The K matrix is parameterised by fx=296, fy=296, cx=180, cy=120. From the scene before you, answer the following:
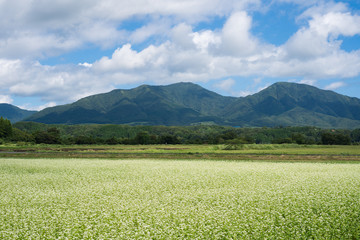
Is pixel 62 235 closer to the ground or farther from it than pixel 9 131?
closer to the ground

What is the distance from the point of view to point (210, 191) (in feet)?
76.5

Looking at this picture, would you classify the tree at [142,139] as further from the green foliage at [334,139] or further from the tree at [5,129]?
the green foliage at [334,139]

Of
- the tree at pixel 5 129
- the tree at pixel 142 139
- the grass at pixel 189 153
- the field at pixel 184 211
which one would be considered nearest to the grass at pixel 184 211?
the field at pixel 184 211

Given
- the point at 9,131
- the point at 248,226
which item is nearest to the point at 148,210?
the point at 248,226

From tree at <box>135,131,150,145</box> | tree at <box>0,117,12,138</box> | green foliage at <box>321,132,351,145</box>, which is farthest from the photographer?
tree at <box>0,117,12,138</box>

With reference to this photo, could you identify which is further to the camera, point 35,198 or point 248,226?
point 35,198

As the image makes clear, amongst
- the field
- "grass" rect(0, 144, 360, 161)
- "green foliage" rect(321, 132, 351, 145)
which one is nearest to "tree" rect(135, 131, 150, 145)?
"grass" rect(0, 144, 360, 161)

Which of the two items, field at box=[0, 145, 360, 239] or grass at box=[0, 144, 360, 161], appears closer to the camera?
field at box=[0, 145, 360, 239]

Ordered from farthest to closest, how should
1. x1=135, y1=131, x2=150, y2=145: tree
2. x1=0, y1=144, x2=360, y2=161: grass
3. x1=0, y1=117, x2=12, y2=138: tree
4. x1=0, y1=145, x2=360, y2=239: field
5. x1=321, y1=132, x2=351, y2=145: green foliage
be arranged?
x1=0, y1=117, x2=12, y2=138: tree < x1=135, y1=131, x2=150, y2=145: tree < x1=321, y1=132, x2=351, y2=145: green foliage < x1=0, y1=144, x2=360, y2=161: grass < x1=0, y1=145, x2=360, y2=239: field

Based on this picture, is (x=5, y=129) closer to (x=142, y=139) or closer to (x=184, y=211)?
(x=142, y=139)

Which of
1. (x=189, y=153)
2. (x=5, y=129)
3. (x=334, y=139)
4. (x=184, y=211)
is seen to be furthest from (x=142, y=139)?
(x=184, y=211)

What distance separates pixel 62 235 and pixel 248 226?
923cm

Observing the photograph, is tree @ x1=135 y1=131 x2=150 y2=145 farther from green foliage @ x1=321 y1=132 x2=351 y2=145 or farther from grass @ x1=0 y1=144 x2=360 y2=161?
green foliage @ x1=321 y1=132 x2=351 y2=145

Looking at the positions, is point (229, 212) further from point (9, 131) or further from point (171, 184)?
point (9, 131)
